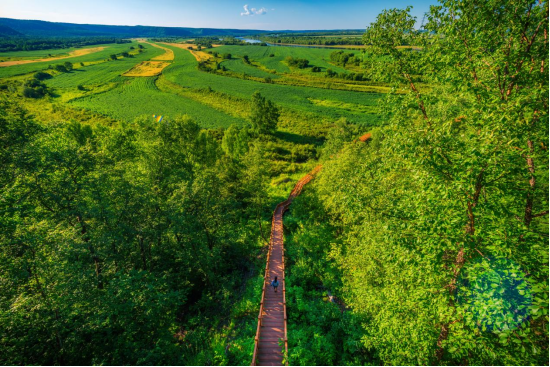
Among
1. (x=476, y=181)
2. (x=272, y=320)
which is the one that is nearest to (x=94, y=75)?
(x=272, y=320)

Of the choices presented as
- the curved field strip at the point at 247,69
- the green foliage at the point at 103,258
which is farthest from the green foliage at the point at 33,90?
the green foliage at the point at 103,258

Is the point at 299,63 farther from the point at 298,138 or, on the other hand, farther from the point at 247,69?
the point at 298,138

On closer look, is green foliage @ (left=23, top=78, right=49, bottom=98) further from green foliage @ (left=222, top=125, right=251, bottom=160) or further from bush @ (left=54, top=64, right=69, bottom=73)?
green foliage @ (left=222, top=125, right=251, bottom=160)

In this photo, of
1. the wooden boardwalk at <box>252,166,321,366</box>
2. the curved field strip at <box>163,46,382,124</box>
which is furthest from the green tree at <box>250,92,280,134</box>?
the wooden boardwalk at <box>252,166,321,366</box>

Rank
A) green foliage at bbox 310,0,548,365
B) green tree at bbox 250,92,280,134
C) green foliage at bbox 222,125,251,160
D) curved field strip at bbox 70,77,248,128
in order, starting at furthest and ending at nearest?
curved field strip at bbox 70,77,248,128 → green tree at bbox 250,92,280,134 → green foliage at bbox 222,125,251,160 → green foliage at bbox 310,0,548,365

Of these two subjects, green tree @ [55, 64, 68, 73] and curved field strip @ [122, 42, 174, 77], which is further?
curved field strip @ [122, 42, 174, 77]

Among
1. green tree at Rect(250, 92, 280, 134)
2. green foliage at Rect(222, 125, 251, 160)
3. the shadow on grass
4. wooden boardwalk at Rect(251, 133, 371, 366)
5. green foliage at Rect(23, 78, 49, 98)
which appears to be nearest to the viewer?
wooden boardwalk at Rect(251, 133, 371, 366)

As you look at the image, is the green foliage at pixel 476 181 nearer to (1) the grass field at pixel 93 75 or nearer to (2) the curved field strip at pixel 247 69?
(2) the curved field strip at pixel 247 69
